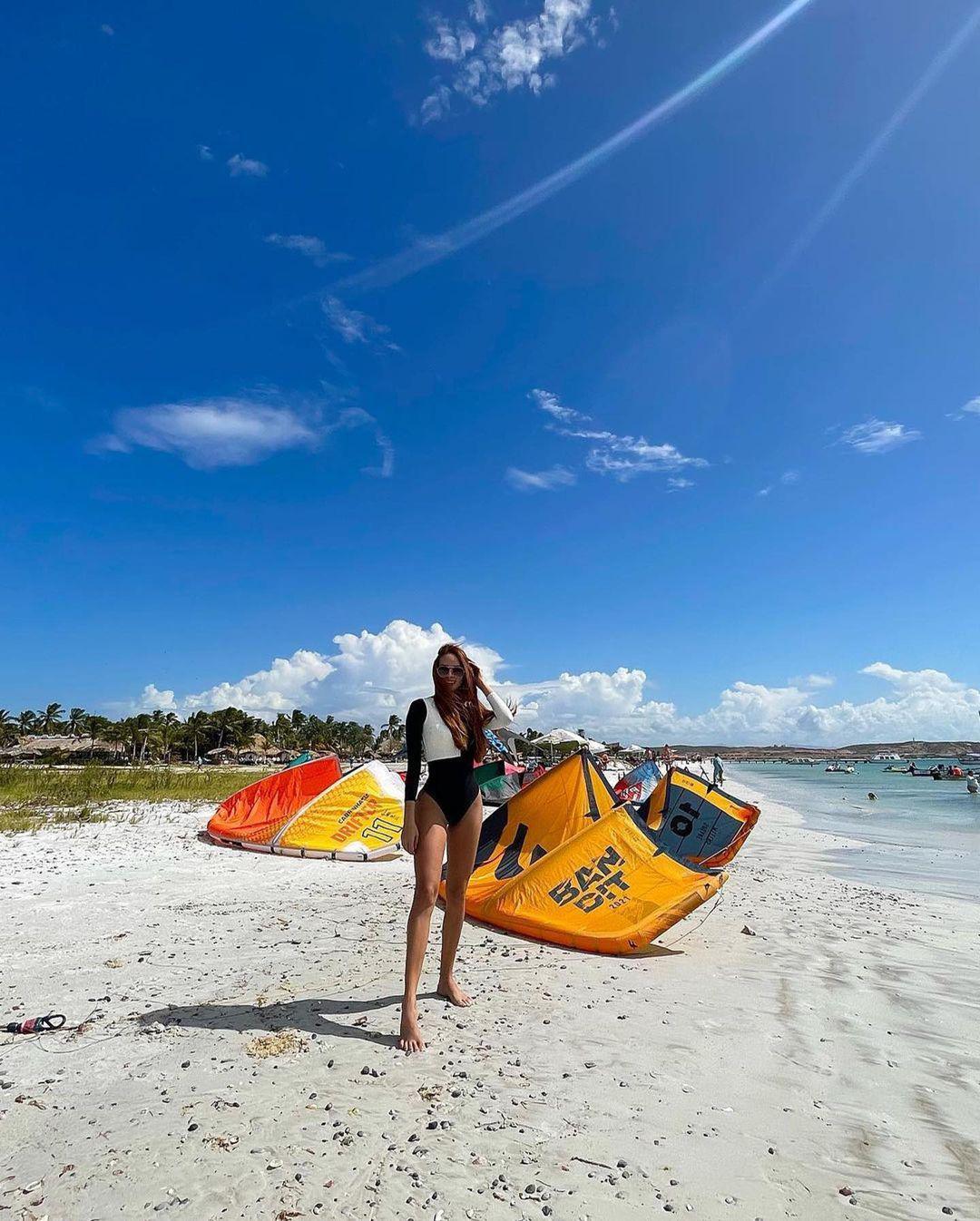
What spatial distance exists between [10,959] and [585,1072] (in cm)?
511

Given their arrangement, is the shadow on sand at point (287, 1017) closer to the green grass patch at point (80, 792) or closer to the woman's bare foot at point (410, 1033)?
the woman's bare foot at point (410, 1033)

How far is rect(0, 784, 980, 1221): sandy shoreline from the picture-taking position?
2771mm

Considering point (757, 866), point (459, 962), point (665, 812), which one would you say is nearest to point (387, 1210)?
point (459, 962)

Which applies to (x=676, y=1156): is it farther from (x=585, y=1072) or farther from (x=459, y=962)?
(x=459, y=962)

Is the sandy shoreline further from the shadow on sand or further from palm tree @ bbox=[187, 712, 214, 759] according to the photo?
palm tree @ bbox=[187, 712, 214, 759]

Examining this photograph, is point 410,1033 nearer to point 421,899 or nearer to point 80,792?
point 421,899

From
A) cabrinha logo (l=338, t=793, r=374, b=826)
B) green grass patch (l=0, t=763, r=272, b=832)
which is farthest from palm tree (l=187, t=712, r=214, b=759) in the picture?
cabrinha logo (l=338, t=793, r=374, b=826)

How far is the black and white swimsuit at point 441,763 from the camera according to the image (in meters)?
4.17

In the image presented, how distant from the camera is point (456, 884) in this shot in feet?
14.6

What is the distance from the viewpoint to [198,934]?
664 cm

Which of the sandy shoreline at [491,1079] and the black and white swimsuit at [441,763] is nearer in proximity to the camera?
the sandy shoreline at [491,1079]

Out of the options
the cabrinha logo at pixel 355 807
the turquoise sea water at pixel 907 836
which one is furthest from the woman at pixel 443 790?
the turquoise sea water at pixel 907 836

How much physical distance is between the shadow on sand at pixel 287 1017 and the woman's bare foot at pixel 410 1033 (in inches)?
3.9

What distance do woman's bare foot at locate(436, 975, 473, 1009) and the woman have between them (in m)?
0.49
